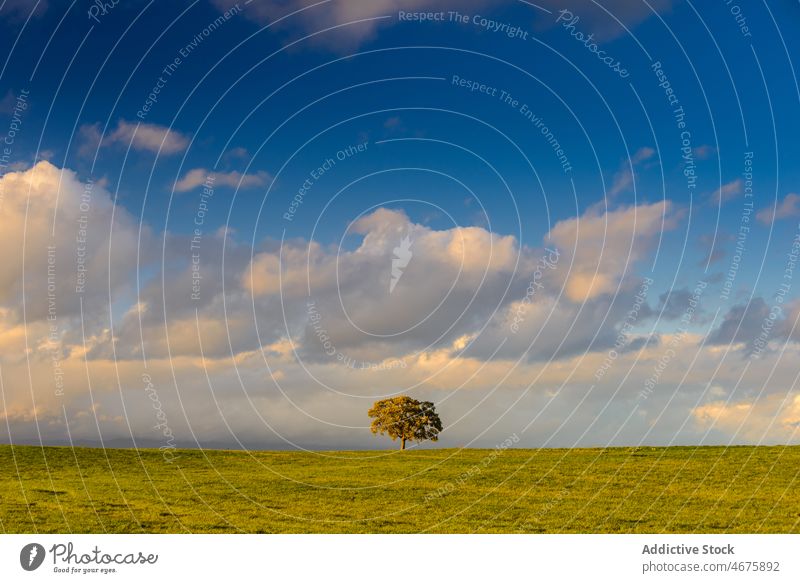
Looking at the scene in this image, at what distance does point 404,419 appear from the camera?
63.6 metres

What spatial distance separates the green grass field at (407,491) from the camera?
29.0 m

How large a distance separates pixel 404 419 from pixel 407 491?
27.1 meters

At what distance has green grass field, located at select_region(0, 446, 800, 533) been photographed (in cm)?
2895

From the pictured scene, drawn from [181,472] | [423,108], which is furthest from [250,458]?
[423,108]

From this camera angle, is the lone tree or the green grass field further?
the lone tree

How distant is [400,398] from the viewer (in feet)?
212

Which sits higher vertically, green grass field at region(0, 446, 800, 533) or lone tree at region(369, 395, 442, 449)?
lone tree at region(369, 395, 442, 449)

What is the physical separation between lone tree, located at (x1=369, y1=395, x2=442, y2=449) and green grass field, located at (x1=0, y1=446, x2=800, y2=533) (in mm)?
10259

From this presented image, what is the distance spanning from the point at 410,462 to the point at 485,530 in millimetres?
21056

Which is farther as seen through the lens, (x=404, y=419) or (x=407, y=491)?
(x=404, y=419)

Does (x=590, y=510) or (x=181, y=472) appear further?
(x=181, y=472)

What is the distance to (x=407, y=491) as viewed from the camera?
36.5 meters

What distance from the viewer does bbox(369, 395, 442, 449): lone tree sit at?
208ft
